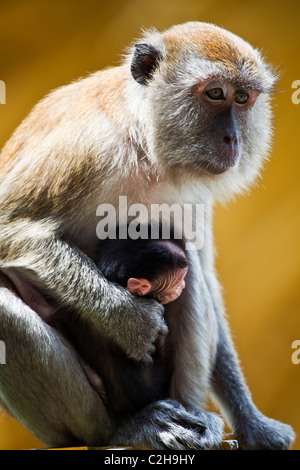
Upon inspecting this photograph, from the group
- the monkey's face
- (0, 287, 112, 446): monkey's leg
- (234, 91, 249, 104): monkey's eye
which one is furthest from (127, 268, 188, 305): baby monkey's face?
(234, 91, 249, 104): monkey's eye

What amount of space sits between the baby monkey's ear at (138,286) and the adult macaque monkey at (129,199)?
0.06 m

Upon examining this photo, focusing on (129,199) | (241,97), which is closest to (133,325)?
(129,199)

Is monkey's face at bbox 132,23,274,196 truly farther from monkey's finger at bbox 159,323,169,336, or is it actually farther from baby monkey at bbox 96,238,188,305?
monkey's finger at bbox 159,323,169,336

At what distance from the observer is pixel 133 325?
3172 mm

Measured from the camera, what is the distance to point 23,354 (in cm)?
308

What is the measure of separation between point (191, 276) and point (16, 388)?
1.11m

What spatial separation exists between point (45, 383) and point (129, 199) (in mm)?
990

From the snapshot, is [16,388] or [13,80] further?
[13,80]

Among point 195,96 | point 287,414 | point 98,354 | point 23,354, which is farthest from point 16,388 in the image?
point 287,414

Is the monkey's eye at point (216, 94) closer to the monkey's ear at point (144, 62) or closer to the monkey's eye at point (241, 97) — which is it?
the monkey's eye at point (241, 97)

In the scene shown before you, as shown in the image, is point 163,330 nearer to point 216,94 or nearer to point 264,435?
point 264,435

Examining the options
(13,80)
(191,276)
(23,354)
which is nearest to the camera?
(23,354)

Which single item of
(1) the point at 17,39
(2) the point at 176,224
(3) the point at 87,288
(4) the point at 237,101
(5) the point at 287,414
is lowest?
(5) the point at 287,414

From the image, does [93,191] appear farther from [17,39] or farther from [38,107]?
[17,39]
